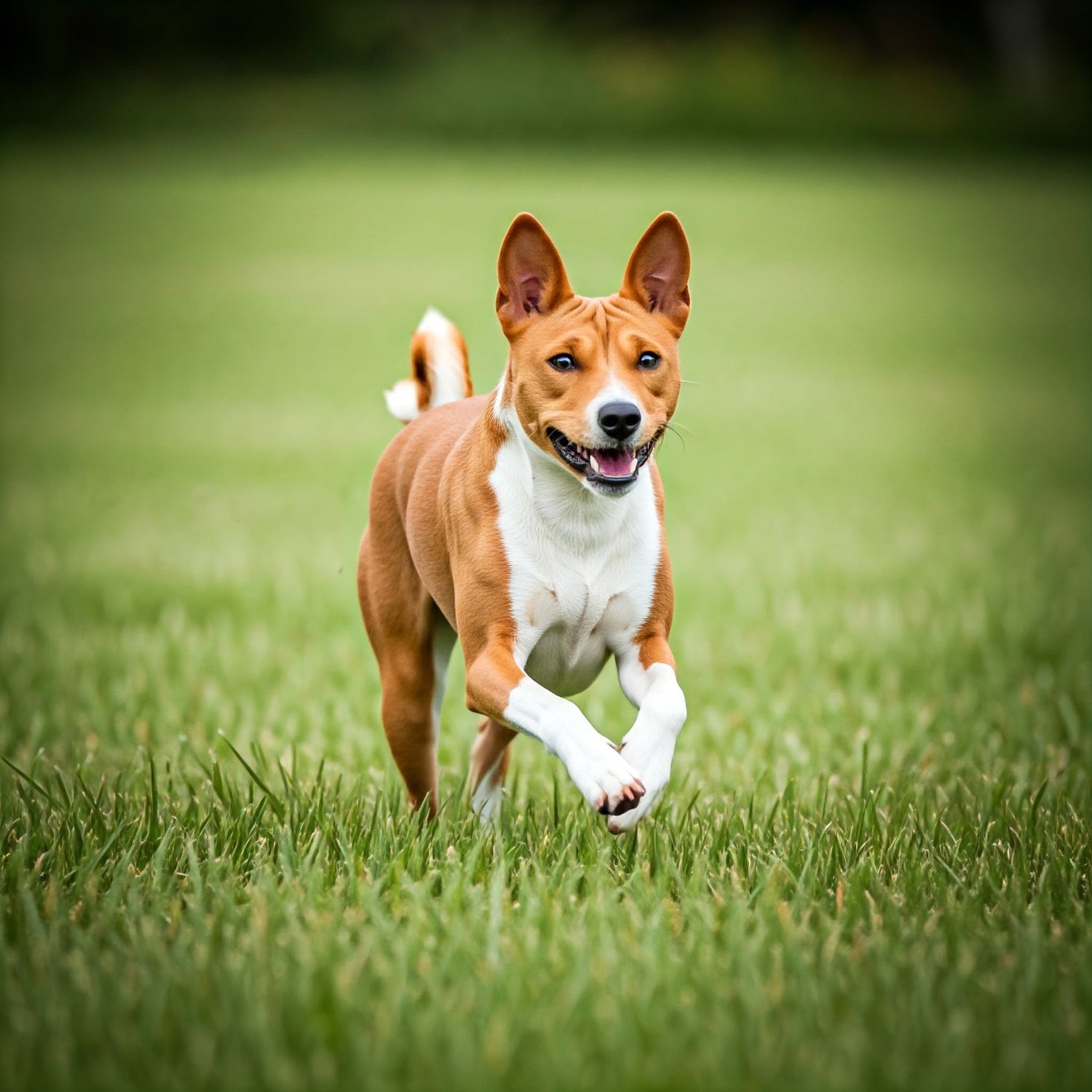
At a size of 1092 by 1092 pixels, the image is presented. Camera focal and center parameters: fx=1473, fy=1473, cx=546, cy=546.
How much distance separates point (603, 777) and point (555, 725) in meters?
0.19

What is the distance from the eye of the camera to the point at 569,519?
3756mm

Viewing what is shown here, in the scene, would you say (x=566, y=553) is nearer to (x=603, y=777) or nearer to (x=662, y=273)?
(x=603, y=777)

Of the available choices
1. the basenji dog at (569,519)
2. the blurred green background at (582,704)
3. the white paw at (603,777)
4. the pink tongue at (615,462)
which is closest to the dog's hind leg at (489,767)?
the blurred green background at (582,704)

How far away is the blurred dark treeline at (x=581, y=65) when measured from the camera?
35719 millimetres

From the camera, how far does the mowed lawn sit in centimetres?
286


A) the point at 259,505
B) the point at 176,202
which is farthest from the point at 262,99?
the point at 259,505

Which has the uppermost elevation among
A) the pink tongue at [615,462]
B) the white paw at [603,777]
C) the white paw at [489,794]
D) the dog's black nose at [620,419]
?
the dog's black nose at [620,419]

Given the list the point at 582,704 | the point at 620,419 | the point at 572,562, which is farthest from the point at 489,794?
the point at 582,704

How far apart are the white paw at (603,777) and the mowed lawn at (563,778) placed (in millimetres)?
279

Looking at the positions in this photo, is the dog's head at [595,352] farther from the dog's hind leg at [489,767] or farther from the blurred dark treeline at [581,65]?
the blurred dark treeline at [581,65]

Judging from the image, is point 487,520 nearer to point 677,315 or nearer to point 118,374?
point 677,315

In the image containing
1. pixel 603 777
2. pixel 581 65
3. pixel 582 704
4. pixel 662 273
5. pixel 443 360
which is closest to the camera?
pixel 603 777

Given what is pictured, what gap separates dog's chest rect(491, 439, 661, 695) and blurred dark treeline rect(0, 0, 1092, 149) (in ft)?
108

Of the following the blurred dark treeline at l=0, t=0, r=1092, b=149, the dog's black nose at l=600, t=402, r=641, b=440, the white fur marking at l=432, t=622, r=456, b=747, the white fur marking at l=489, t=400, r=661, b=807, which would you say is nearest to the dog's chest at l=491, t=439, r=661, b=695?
the white fur marking at l=489, t=400, r=661, b=807
